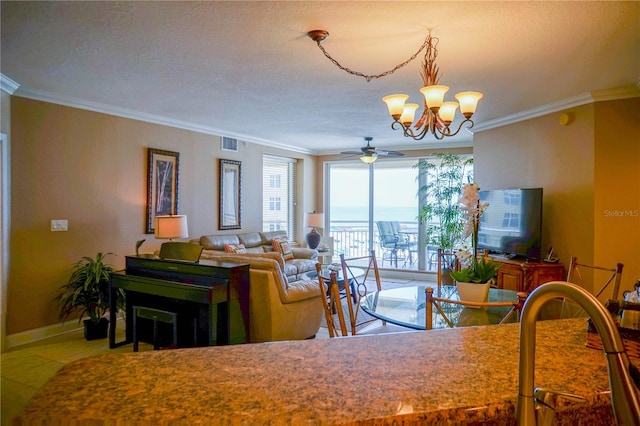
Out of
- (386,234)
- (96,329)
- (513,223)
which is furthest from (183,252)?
(386,234)

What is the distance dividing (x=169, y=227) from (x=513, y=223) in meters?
4.15

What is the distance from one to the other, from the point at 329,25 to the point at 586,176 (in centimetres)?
330

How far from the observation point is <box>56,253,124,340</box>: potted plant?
412 centimetres

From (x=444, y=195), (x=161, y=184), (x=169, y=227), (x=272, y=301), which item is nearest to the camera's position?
(x=272, y=301)

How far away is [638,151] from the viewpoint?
12.9ft

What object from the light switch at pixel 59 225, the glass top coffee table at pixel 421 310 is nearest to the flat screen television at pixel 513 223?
the glass top coffee table at pixel 421 310

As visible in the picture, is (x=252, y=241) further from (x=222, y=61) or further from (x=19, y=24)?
(x=19, y=24)

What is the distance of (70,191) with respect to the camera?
171 inches

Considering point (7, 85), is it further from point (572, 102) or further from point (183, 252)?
point (572, 102)

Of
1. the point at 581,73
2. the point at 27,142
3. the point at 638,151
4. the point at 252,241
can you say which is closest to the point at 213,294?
the point at 27,142

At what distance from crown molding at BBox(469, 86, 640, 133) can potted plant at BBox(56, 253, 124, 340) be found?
5.09 m

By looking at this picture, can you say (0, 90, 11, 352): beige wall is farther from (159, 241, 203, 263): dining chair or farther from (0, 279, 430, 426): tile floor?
(159, 241, 203, 263): dining chair

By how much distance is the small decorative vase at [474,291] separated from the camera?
8.27 feet

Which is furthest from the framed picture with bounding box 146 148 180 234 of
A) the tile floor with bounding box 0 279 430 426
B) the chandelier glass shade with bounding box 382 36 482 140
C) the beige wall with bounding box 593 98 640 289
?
the beige wall with bounding box 593 98 640 289
